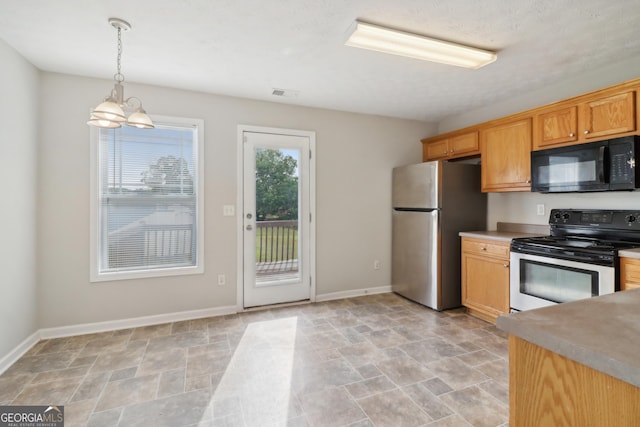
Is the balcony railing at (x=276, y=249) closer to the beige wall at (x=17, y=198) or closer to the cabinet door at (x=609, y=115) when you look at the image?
the beige wall at (x=17, y=198)

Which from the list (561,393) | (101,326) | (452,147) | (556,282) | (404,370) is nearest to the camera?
(561,393)

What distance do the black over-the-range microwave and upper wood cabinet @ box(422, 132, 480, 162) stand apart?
73 cm

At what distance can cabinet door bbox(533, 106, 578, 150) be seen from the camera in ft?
8.93

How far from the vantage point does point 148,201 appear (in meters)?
3.21

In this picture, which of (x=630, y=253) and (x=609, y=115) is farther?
(x=609, y=115)

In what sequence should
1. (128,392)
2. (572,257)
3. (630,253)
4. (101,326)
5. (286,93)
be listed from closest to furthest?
(128,392) < (630,253) < (572,257) < (101,326) < (286,93)

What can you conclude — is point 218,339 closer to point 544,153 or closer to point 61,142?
point 61,142

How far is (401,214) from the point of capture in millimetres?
4086

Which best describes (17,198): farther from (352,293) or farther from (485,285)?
(485,285)

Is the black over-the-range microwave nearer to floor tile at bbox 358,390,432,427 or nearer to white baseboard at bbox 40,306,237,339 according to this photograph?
floor tile at bbox 358,390,432,427

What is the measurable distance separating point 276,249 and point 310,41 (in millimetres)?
2294

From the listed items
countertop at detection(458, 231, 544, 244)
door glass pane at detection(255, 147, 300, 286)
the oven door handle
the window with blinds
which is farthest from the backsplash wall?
the window with blinds

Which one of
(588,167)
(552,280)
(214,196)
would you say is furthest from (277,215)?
(588,167)

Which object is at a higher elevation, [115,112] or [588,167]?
[115,112]
